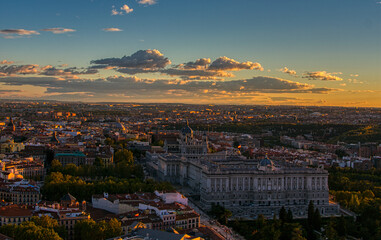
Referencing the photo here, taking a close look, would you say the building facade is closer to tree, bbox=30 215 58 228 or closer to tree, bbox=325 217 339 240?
tree, bbox=325 217 339 240

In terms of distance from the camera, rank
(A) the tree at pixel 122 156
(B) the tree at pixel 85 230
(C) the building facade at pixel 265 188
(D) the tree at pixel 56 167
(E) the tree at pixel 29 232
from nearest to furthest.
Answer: (E) the tree at pixel 29 232, (B) the tree at pixel 85 230, (C) the building facade at pixel 265 188, (D) the tree at pixel 56 167, (A) the tree at pixel 122 156

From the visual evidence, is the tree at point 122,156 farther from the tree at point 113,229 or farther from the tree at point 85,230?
the tree at point 113,229

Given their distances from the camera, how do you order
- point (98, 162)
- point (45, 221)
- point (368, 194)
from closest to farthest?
point (45, 221), point (368, 194), point (98, 162)

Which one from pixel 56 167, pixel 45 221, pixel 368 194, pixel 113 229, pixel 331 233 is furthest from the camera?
pixel 56 167

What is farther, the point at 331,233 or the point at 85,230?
the point at 331,233

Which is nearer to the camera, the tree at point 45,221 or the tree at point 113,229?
the tree at point 113,229

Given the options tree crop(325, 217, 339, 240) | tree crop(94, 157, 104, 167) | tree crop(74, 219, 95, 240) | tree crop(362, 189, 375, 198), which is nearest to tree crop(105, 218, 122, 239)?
tree crop(74, 219, 95, 240)

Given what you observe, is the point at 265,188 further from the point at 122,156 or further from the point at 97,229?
the point at 122,156

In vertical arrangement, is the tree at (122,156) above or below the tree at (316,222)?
above

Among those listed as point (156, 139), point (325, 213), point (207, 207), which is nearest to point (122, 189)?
point (207, 207)

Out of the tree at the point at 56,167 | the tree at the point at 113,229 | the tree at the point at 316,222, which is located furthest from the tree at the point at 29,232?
the tree at the point at 56,167

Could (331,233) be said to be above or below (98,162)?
below

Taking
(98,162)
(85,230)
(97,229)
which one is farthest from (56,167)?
(97,229)
